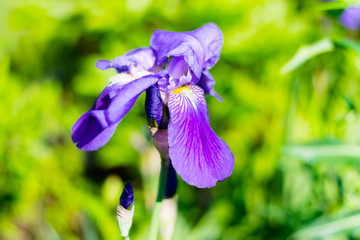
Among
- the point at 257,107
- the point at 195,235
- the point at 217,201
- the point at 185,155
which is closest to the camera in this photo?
the point at 185,155

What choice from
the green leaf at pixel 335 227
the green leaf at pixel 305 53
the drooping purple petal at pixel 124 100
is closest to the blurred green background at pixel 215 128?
the green leaf at pixel 335 227

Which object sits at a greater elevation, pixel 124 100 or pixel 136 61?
pixel 136 61

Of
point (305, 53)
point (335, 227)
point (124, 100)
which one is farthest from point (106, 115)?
point (335, 227)

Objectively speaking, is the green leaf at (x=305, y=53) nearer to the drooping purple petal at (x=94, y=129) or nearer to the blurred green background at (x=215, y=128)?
the blurred green background at (x=215, y=128)

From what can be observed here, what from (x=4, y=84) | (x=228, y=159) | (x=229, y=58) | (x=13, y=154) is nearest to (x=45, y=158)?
(x=13, y=154)

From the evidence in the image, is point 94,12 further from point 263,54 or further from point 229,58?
point 263,54

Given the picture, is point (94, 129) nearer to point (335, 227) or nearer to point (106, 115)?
point (106, 115)
